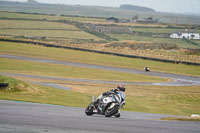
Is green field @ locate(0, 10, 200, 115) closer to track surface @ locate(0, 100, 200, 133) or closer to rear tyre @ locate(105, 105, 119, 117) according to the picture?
rear tyre @ locate(105, 105, 119, 117)

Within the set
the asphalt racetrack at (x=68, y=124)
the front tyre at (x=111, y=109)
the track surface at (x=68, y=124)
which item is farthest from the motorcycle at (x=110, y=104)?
the track surface at (x=68, y=124)

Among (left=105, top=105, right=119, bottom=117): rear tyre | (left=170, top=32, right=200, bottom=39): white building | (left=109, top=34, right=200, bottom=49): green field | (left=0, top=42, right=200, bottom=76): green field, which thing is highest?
(left=105, top=105, right=119, bottom=117): rear tyre

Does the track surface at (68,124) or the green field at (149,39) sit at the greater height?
the track surface at (68,124)

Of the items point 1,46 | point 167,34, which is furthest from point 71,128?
point 167,34

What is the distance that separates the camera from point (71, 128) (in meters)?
13.8

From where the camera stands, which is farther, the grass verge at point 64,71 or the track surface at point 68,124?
the grass verge at point 64,71

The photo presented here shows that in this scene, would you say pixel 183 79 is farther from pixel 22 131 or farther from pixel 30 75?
pixel 22 131

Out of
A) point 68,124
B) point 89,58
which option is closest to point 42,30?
point 89,58

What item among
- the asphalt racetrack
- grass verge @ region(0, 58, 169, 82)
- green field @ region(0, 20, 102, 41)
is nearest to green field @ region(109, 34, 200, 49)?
green field @ region(0, 20, 102, 41)

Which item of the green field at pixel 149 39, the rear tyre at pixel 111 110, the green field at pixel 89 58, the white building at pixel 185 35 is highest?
the rear tyre at pixel 111 110

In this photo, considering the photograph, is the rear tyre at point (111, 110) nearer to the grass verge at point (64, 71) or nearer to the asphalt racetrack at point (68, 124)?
the asphalt racetrack at point (68, 124)

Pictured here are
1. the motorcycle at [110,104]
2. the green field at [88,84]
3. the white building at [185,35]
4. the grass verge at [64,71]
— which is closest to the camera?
the motorcycle at [110,104]

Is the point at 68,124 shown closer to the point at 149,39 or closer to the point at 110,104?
the point at 110,104

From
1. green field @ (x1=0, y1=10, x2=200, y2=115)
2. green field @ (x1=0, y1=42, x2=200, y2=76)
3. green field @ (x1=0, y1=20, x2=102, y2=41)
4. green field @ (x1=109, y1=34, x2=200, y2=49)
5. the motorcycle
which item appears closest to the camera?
the motorcycle
